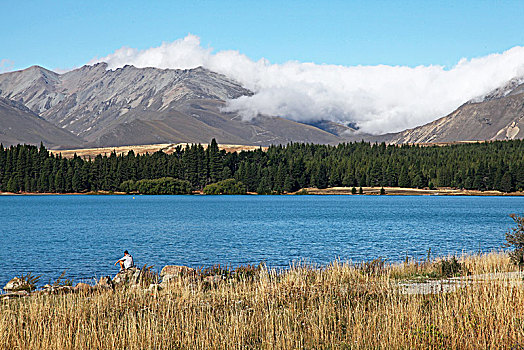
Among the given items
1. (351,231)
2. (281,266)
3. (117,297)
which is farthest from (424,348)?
(351,231)

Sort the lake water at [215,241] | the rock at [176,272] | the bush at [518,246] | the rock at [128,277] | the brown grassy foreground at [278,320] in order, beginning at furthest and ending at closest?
→ 1. the lake water at [215,241]
2. the bush at [518,246]
3. the rock at [176,272]
4. the rock at [128,277]
5. the brown grassy foreground at [278,320]

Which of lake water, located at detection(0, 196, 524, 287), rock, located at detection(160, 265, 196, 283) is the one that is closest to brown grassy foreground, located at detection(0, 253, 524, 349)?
rock, located at detection(160, 265, 196, 283)

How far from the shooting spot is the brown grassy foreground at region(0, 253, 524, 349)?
15.9m

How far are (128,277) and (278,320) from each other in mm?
12638

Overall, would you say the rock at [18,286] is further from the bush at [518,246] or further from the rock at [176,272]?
the bush at [518,246]

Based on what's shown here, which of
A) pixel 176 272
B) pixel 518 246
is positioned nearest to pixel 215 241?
pixel 176 272

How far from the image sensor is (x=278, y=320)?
18.2 meters

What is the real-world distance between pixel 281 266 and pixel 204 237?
2585cm

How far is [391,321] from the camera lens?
17.1 meters

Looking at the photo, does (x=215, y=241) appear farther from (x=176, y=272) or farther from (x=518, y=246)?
(x=518, y=246)

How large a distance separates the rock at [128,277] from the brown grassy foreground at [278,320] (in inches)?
177

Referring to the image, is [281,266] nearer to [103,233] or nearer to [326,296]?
[326,296]

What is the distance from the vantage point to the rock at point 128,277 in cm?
2790

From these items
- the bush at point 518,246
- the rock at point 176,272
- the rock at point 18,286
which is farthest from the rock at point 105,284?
the bush at point 518,246
